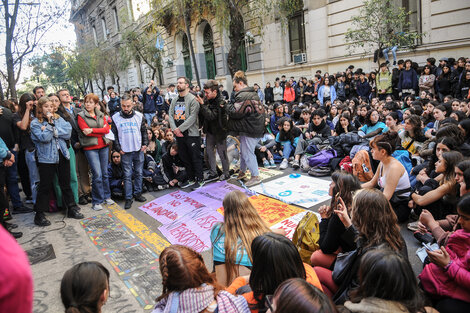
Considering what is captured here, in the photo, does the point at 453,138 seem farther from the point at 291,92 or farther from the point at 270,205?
the point at 291,92

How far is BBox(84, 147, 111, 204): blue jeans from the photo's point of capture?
19.1 ft

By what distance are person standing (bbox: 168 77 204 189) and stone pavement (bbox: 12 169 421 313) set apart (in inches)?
49.3

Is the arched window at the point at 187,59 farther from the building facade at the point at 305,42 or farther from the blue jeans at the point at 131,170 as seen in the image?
the blue jeans at the point at 131,170

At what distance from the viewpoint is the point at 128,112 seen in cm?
600

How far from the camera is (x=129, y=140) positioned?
5.96m

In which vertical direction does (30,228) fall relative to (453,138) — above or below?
below

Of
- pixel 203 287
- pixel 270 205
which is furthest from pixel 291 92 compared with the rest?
pixel 203 287

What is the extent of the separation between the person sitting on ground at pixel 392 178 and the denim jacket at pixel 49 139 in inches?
177

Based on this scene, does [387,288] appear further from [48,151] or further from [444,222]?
A: [48,151]

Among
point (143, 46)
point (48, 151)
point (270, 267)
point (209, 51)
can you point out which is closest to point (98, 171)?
point (48, 151)

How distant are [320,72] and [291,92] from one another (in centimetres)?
141

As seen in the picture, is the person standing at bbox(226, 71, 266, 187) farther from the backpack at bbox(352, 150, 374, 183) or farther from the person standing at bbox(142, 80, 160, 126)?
the person standing at bbox(142, 80, 160, 126)

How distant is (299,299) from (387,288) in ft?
1.88

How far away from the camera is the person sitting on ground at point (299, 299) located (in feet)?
4.83
